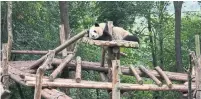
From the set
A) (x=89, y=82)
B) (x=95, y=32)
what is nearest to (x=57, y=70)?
(x=89, y=82)

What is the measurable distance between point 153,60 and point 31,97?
18.9ft

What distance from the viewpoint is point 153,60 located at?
47.1ft

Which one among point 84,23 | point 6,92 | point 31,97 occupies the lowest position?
point 31,97

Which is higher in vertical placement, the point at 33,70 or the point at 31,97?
the point at 33,70

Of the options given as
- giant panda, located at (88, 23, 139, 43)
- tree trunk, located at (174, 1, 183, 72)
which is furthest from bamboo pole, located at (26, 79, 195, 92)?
tree trunk, located at (174, 1, 183, 72)

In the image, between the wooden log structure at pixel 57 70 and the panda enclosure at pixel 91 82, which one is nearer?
the panda enclosure at pixel 91 82

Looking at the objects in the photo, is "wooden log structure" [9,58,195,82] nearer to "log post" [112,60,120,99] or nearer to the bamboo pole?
the bamboo pole

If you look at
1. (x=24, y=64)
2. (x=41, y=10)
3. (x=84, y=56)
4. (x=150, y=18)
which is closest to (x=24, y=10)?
(x=41, y=10)

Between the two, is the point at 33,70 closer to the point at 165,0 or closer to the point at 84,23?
the point at 84,23

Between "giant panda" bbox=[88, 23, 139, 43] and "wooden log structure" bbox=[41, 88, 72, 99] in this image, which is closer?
"wooden log structure" bbox=[41, 88, 72, 99]

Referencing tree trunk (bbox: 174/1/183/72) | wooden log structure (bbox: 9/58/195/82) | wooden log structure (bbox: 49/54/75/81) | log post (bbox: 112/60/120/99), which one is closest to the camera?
log post (bbox: 112/60/120/99)

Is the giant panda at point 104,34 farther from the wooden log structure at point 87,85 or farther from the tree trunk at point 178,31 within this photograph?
the tree trunk at point 178,31

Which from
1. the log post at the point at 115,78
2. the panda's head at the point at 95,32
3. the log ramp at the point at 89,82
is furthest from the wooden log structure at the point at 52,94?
the panda's head at the point at 95,32

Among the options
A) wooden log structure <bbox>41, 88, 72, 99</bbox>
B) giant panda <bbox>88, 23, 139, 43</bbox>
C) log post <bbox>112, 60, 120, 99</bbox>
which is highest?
giant panda <bbox>88, 23, 139, 43</bbox>
